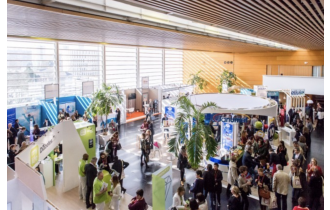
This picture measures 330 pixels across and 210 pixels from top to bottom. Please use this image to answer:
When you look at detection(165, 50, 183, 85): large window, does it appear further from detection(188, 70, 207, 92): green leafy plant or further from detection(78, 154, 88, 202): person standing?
detection(78, 154, 88, 202): person standing

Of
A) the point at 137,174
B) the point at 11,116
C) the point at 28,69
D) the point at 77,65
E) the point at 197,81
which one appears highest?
the point at 77,65

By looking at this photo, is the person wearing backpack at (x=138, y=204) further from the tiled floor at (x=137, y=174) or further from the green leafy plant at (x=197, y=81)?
the green leafy plant at (x=197, y=81)

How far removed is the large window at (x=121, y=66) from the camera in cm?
2025

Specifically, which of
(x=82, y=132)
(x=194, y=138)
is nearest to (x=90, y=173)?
(x=82, y=132)

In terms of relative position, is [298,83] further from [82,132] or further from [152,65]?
[82,132]

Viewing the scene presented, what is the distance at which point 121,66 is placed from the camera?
21281 mm

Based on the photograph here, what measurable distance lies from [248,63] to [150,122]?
16344 mm

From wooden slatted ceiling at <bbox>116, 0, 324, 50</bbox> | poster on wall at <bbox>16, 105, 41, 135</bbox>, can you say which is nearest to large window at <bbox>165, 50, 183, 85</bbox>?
poster on wall at <bbox>16, 105, 41, 135</bbox>

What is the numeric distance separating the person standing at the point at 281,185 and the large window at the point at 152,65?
18162 mm

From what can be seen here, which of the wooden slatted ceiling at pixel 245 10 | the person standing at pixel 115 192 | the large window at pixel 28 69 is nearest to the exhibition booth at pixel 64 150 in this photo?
the person standing at pixel 115 192

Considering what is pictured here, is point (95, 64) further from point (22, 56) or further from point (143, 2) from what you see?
point (143, 2)

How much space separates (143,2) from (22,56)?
12798 mm

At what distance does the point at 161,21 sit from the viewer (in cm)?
787

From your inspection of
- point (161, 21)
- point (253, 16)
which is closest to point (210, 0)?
point (253, 16)
